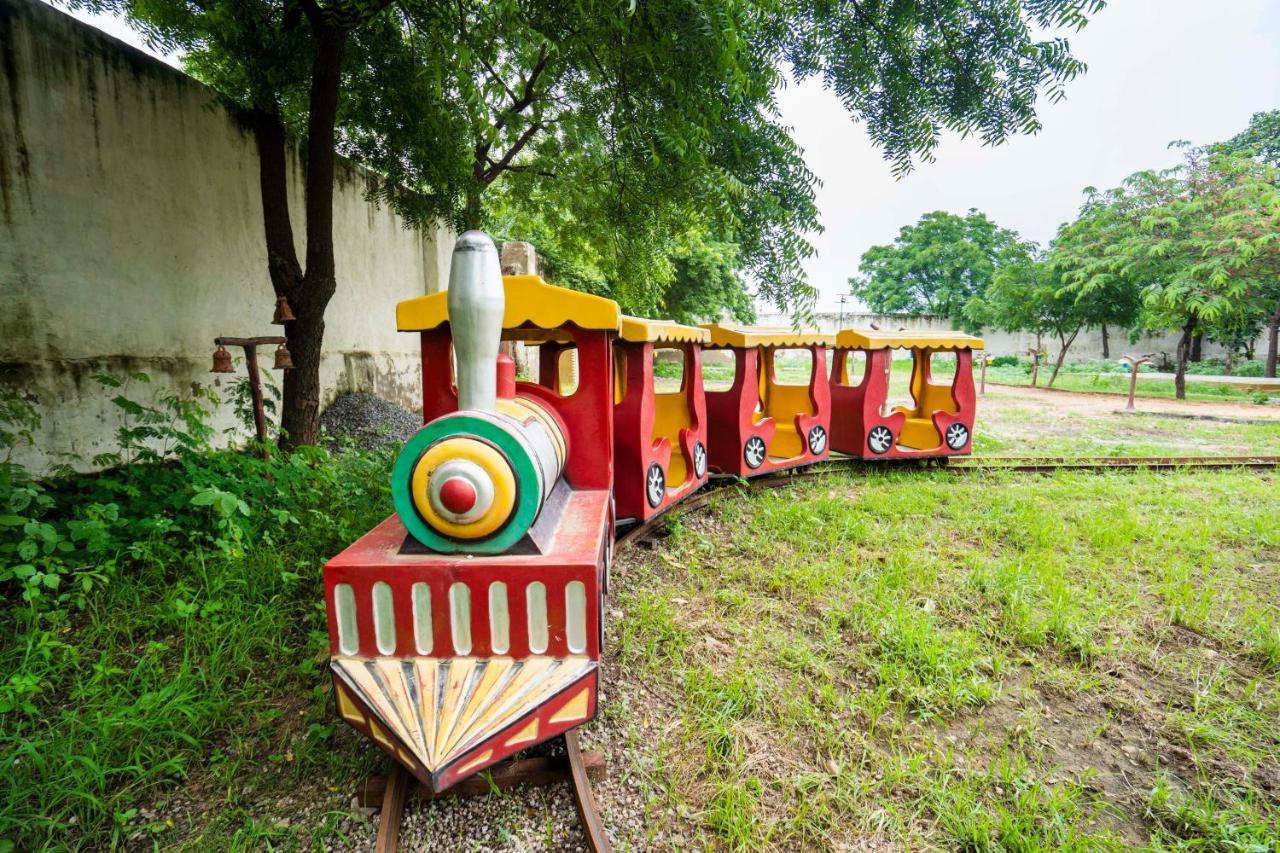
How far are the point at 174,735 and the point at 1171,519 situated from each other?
6719 mm

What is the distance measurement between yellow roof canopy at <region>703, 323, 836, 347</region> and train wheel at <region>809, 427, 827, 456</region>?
0.88m

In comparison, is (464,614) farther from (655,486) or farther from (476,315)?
(655,486)

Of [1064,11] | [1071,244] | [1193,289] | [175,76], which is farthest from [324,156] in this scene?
[1071,244]

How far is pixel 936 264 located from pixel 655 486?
130 feet

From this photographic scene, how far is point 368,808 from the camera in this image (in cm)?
200

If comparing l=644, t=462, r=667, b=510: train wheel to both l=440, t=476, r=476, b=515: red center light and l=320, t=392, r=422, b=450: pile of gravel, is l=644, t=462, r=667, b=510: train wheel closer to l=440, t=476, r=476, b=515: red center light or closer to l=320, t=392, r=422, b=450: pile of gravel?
l=440, t=476, r=476, b=515: red center light

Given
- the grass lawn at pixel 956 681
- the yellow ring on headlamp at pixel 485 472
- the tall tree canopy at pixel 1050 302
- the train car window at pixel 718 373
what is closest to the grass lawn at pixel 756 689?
the grass lawn at pixel 956 681

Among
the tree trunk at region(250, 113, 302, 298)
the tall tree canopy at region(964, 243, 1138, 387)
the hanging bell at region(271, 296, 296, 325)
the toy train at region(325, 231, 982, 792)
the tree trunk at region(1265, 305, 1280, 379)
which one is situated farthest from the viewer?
the tall tree canopy at region(964, 243, 1138, 387)

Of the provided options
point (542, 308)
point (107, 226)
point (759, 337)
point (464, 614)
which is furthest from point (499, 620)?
point (107, 226)

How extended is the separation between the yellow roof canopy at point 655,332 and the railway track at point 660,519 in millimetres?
1359

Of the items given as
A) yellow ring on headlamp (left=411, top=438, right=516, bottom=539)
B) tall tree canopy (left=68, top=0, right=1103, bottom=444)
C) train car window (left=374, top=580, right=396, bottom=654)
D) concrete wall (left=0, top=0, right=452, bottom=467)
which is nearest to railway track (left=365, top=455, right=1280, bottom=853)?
train car window (left=374, top=580, right=396, bottom=654)

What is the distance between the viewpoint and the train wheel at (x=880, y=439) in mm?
6488

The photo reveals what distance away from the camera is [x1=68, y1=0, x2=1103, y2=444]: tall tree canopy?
9.29 feet

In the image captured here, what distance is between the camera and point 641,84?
9.86ft
